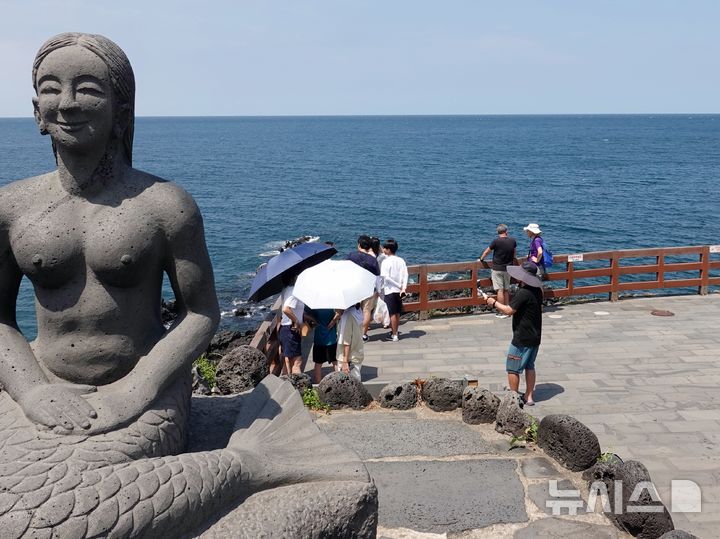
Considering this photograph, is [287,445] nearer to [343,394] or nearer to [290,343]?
[343,394]

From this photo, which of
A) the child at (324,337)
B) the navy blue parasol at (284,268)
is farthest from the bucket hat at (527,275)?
the navy blue parasol at (284,268)

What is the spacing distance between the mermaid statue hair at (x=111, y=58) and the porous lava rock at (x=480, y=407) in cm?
491

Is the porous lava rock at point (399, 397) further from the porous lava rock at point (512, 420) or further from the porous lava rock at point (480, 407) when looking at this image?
the porous lava rock at point (512, 420)

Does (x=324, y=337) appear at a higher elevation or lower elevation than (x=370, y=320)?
higher

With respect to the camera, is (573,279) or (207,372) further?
(573,279)

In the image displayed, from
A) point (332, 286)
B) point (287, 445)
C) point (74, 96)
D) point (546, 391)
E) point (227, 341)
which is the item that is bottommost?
point (227, 341)

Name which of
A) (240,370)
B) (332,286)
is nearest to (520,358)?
(332,286)

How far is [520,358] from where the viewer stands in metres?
8.53

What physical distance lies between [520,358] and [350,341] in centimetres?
211

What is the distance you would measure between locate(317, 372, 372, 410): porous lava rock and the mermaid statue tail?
12.5 feet

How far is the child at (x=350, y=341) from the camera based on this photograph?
29.8ft

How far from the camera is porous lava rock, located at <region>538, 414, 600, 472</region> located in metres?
6.46

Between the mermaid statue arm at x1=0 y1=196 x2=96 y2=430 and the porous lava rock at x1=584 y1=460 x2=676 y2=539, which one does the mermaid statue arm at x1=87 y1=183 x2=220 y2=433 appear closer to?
the mermaid statue arm at x1=0 y1=196 x2=96 y2=430

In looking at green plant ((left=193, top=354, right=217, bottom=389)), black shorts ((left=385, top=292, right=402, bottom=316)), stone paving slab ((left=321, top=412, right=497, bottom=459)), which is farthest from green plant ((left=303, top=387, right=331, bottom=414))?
black shorts ((left=385, top=292, right=402, bottom=316))
